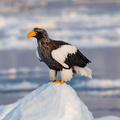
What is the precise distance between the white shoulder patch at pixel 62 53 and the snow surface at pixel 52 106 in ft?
1.25

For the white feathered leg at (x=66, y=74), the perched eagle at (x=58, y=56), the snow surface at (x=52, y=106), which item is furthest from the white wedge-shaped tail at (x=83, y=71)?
the snow surface at (x=52, y=106)

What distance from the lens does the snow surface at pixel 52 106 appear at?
6125mm

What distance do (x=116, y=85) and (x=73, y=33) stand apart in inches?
572

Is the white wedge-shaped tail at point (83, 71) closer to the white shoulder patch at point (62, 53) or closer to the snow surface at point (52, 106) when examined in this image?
the white shoulder patch at point (62, 53)

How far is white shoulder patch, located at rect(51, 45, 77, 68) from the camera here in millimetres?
6679

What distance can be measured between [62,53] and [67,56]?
4.8 inches

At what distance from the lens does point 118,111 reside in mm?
9172

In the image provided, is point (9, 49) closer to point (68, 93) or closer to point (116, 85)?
point (116, 85)

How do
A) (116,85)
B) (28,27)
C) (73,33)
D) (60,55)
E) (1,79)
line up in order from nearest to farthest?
(60,55), (116,85), (1,79), (73,33), (28,27)

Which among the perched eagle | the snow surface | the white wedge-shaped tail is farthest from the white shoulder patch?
the snow surface

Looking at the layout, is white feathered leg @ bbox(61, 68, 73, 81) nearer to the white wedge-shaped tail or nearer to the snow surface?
the white wedge-shaped tail

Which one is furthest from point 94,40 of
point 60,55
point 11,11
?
point 11,11

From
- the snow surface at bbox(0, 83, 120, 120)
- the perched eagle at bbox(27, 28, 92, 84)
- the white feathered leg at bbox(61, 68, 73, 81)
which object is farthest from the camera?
the white feathered leg at bbox(61, 68, 73, 81)

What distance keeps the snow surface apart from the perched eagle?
0.37 metres
